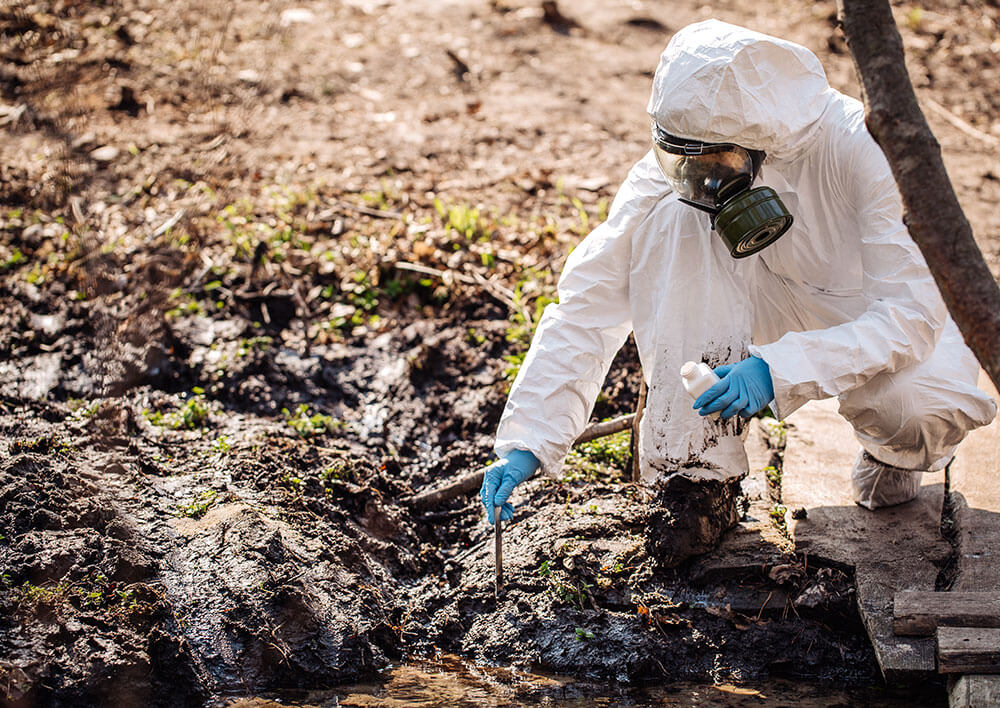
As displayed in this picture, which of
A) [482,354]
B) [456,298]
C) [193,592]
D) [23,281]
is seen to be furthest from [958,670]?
[23,281]

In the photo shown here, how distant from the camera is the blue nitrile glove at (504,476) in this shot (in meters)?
2.64

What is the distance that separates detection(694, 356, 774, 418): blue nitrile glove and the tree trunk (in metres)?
0.73

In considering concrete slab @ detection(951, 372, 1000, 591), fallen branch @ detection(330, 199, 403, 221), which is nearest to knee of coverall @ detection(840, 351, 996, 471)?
concrete slab @ detection(951, 372, 1000, 591)

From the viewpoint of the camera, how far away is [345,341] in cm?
425

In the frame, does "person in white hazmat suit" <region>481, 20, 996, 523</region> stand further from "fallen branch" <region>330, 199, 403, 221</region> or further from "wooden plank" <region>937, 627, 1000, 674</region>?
"fallen branch" <region>330, 199, 403, 221</region>

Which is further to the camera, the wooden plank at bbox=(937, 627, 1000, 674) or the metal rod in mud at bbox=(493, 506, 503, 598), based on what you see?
the metal rod in mud at bbox=(493, 506, 503, 598)

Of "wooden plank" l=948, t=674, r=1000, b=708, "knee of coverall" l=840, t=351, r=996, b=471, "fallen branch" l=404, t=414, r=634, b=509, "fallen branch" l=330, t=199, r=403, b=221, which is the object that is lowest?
"fallen branch" l=404, t=414, r=634, b=509

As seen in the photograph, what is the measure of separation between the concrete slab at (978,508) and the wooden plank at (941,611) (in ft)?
0.60

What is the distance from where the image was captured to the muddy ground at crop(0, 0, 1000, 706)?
8.34 ft

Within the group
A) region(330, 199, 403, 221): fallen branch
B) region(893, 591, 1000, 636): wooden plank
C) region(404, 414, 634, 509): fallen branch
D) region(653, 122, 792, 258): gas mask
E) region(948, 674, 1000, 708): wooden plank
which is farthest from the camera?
region(330, 199, 403, 221): fallen branch

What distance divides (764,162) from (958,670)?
1379 millimetres

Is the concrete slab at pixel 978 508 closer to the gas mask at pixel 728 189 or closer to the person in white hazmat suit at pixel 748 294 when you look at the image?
the person in white hazmat suit at pixel 748 294

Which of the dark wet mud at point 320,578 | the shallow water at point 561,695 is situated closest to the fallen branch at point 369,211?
the dark wet mud at point 320,578

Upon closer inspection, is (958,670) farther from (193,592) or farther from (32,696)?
(32,696)
